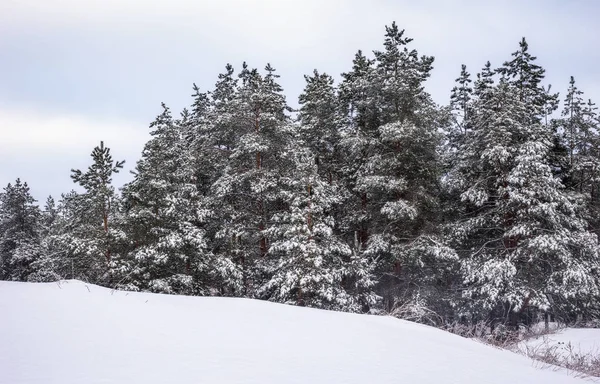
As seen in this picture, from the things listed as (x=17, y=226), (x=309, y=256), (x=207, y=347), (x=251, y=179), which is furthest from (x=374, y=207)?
(x=17, y=226)

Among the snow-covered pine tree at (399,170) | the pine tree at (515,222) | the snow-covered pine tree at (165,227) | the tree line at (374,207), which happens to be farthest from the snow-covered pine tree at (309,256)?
the pine tree at (515,222)

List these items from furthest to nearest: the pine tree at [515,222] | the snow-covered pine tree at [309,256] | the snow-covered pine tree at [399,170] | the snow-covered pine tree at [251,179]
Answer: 1. the snow-covered pine tree at [251,179]
2. the snow-covered pine tree at [399,170]
3. the snow-covered pine tree at [309,256]
4. the pine tree at [515,222]

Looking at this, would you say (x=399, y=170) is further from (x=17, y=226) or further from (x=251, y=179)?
(x=17, y=226)

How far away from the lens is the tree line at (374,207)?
54.9 ft

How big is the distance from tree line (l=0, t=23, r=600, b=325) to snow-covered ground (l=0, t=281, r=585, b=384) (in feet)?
34.0

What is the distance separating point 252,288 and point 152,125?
987 centimetres

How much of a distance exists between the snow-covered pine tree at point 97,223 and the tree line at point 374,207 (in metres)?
0.06

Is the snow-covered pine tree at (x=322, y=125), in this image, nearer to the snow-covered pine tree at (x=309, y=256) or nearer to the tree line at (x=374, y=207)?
the tree line at (x=374, y=207)

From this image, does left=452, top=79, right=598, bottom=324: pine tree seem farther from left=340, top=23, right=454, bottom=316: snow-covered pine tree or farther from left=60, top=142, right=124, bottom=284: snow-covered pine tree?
left=60, top=142, right=124, bottom=284: snow-covered pine tree

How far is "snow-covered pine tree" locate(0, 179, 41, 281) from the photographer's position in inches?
1148

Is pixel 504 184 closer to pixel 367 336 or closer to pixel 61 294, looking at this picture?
pixel 367 336

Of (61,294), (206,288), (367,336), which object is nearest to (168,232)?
(206,288)

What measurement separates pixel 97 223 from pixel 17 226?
16349 mm

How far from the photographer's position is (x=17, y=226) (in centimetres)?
2980
